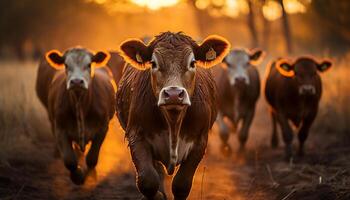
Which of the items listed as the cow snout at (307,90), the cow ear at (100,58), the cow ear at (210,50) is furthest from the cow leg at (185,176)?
the cow snout at (307,90)

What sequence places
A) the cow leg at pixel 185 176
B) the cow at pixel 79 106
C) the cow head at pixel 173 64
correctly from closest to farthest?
the cow head at pixel 173 64 → the cow leg at pixel 185 176 → the cow at pixel 79 106

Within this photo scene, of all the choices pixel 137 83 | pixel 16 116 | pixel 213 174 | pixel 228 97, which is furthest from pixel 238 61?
pixel 137 83

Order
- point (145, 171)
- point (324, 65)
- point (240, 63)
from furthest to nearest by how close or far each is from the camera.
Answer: point (240, 63) < point (324, 65) < point (145, 171)

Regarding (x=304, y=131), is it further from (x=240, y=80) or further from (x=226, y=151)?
(x=240, y=80)

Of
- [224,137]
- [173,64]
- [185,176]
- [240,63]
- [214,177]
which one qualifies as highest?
[173,64]

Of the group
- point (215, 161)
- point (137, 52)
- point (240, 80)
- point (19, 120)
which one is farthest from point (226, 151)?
point (137, 52)

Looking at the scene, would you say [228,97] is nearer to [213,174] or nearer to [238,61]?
[238,61]

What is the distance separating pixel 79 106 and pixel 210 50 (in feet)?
9.17

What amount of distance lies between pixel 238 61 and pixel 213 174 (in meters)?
3.58

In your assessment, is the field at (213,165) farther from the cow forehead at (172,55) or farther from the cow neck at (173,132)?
the cow forehead at (172,55)

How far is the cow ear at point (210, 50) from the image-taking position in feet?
19.8

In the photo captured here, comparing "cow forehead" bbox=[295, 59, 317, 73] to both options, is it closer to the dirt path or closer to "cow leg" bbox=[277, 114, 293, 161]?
"cow leg" bbox=[277, 114, 293, 161]

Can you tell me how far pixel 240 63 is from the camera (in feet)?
39.9

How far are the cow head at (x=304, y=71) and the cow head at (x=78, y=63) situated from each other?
11.2ft
